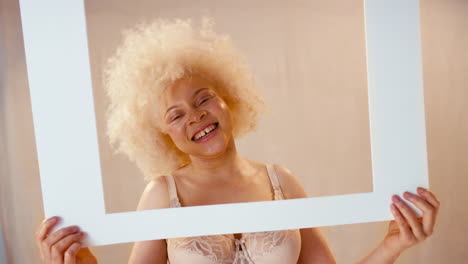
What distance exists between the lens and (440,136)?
1.98 meters

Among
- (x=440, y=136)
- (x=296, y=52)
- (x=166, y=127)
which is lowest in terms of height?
(x=440, y=136)

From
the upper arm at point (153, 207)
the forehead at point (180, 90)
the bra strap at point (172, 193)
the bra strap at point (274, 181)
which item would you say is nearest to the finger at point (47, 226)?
the upper arm at point (153, 207)

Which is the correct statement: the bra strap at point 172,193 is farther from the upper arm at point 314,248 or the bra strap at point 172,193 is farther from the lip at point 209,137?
the upper arm at point 314,248

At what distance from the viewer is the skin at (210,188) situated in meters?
1.25

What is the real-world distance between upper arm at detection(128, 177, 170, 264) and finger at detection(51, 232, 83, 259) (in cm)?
22

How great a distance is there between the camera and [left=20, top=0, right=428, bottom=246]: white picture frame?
3.92ft

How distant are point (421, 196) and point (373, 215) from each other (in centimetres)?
15

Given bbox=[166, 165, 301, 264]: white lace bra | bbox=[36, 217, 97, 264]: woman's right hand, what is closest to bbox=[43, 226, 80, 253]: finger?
bbox=[36, 217, 97, 264]: woman's right hand

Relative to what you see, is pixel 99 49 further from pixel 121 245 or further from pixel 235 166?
pixel 121 245

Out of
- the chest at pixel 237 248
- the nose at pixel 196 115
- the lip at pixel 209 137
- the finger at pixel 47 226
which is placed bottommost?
the chest at pixel 237 248

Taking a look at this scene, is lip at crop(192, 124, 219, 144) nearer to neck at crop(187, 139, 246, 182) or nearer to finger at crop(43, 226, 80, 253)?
neck at crop(187, 139, 246, 182)

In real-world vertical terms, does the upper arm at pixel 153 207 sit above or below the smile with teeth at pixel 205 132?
below

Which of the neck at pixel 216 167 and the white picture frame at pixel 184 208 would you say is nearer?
the white picture frame at pixel 184 208

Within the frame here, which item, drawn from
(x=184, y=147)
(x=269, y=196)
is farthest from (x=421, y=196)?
(x=184, y=147)
